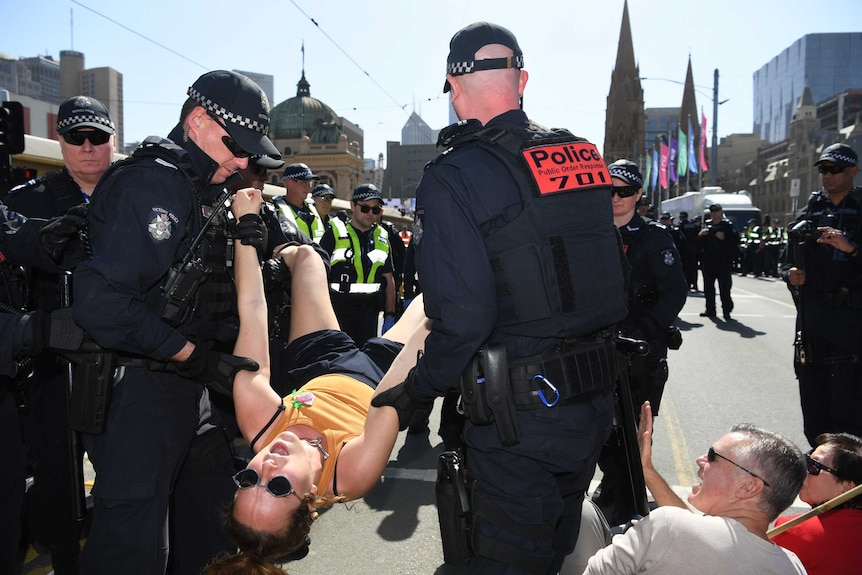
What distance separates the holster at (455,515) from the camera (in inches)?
95.7

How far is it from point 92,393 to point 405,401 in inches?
47.8

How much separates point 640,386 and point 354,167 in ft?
344

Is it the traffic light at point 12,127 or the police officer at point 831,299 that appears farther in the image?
the police officer at point 831,299

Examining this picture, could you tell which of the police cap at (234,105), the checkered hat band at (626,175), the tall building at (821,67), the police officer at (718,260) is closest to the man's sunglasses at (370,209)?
the checkered hat band at (626,175)

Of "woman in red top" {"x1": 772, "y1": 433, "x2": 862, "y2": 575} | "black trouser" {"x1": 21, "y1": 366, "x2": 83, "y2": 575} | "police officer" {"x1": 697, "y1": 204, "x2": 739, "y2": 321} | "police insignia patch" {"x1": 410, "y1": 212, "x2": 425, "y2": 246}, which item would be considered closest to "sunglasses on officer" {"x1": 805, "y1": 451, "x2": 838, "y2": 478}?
"woman in red top" {"x1": 772, "y1": 433, "x2": 862, "y2": 575}

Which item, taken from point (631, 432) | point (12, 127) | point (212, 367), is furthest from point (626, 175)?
point (12, 127)

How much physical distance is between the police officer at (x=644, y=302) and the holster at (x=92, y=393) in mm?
2868

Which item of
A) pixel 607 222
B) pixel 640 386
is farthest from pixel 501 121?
pixel 640 386

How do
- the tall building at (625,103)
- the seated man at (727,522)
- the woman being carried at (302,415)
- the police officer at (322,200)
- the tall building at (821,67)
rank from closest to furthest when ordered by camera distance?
the seated man at (727,522) → the woman being carried at (302,415) → the police officer at (322,200) → the tall building at (625,103) → the tall building at (821,67)

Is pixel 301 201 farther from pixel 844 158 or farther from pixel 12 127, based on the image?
pixel 844 158

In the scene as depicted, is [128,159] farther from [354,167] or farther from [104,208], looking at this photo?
[354,167]

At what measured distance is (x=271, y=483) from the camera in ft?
9.42

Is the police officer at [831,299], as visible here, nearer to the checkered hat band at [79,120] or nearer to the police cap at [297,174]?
the police cap at [297,174]

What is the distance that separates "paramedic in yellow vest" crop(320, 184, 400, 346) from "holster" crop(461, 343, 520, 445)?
4470mm
